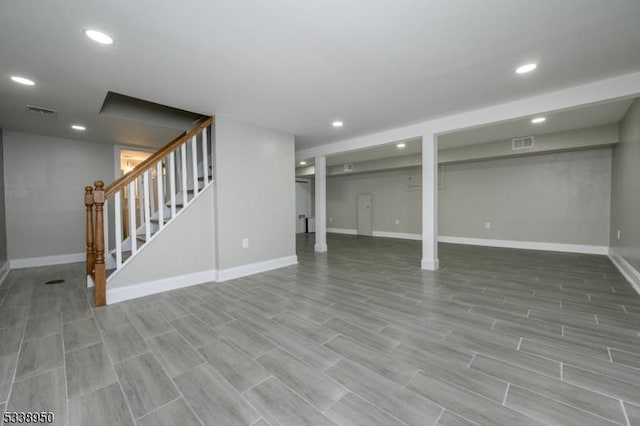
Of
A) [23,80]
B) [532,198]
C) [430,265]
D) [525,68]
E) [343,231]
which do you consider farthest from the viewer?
[343,231]

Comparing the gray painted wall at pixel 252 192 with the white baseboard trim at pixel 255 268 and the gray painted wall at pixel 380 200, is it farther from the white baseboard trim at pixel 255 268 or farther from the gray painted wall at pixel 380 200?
the gray painted wall at pixel 380 200

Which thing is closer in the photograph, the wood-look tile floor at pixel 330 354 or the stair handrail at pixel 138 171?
the wood-look tile floor at pixel 330 354

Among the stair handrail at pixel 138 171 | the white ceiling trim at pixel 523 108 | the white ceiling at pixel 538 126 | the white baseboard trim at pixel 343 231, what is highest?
the white ceiling at pixel 538 126

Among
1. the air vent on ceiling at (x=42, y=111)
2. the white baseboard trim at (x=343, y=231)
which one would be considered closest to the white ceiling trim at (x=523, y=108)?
the white baseboard trim at (x=343, y=231)

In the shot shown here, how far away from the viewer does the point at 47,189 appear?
4.82 meters

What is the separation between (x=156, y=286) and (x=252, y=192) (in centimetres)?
186

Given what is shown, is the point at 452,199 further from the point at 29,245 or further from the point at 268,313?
the point at 29,245

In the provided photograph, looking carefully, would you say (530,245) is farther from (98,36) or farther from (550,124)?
(98,36)

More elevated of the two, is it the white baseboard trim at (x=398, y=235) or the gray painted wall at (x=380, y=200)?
the gray painted wall at (x=380, y=200)

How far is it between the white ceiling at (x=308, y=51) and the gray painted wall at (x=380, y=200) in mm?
4651

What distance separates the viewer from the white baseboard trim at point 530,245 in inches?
211

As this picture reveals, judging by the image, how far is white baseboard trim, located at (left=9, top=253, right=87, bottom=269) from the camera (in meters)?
4.55

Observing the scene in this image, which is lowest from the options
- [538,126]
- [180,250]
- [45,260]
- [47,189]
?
[45,260]

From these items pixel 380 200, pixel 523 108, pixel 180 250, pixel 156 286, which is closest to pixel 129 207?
pixel 180 250
